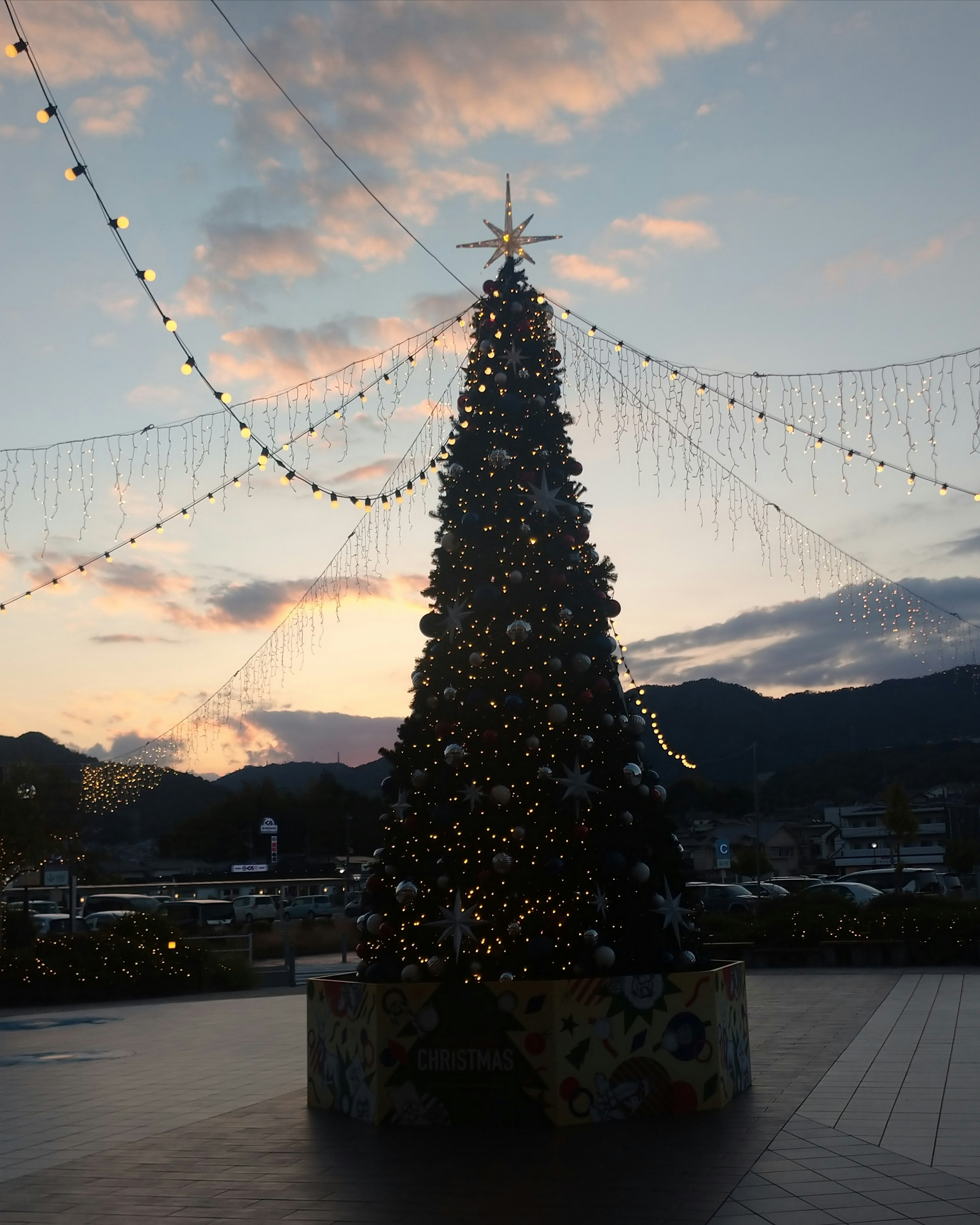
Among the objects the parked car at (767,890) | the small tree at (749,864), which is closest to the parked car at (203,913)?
the parked car at (767,890)

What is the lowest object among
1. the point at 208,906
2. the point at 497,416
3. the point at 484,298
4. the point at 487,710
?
the point at 208,906

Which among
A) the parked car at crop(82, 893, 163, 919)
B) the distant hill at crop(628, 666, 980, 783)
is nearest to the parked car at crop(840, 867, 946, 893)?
the parked car at crop(82, 893, 163, 919)

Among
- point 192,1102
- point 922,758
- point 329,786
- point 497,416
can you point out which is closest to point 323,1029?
point 192,1102

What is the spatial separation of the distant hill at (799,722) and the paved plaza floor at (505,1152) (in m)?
82.2

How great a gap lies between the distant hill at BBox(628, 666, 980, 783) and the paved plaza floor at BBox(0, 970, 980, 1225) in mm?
82197

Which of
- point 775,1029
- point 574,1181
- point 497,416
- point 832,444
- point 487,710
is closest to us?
point 574,1181

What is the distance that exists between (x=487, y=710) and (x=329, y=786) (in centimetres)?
7057

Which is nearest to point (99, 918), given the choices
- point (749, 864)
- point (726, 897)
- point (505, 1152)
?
point (726, 897)

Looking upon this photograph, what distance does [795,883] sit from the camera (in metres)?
43.1

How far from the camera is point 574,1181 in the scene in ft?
19.4

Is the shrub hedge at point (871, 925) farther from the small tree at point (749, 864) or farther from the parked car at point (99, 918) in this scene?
the small tree at point (749, 864)

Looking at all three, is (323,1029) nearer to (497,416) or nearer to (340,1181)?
(340,1181)

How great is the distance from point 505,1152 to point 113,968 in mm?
12727

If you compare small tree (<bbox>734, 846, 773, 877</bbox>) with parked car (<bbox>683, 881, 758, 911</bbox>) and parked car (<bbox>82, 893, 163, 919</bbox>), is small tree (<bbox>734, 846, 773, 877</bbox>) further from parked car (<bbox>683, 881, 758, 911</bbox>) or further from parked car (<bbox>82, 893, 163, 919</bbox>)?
parked car (<bbox>82, 893, 163, 919</bbox>)
